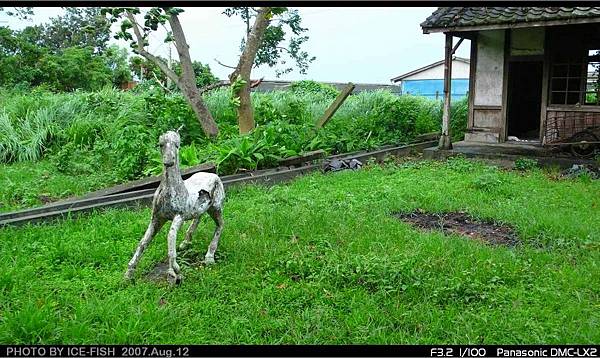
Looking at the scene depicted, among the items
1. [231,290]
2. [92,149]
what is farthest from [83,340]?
[92,149]

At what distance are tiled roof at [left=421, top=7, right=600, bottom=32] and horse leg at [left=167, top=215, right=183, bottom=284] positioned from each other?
26.9 ft

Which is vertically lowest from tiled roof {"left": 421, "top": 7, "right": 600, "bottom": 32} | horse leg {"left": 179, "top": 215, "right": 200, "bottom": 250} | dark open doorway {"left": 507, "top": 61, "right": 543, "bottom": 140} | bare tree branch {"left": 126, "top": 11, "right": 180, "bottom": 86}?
horse leg {"left": 179, "top": 215, "right": 200, "bottom": 250}

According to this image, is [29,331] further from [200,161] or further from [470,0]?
[200,161]

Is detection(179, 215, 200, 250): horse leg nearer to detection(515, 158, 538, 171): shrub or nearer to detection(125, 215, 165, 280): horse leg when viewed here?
detection(125, 215, 165, 280): horse leg

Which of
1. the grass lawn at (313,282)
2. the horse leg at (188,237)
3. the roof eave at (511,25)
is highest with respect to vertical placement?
the roof eave at (511,25)

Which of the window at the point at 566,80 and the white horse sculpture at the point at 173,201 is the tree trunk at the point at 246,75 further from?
the white horse sculpture at the point at 173,201

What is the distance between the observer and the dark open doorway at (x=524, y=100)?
42.4 feet

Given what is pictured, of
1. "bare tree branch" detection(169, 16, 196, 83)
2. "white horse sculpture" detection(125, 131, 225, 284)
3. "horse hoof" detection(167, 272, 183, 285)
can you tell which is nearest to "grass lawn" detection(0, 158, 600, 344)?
"horse hoof" detection(167, 272, 183, 285)

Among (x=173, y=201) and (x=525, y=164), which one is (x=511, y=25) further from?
(x=173, y=201)

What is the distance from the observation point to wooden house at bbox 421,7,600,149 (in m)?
10.5

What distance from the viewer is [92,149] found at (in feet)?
33.7

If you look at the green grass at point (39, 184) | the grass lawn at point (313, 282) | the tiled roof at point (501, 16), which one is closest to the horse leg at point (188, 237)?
the grass lawn at point (313, 282)

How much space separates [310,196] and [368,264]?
9.10ft

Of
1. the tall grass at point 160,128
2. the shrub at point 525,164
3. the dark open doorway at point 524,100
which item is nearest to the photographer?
the tall grass at point 160,128
